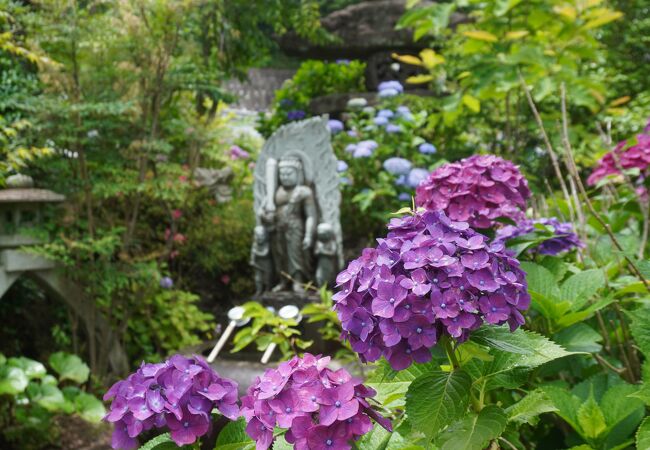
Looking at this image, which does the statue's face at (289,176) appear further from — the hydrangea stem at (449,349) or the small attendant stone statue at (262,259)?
the hydrangea stem at (449,349)

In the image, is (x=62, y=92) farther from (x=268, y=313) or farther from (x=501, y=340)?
(x=501, y=340)

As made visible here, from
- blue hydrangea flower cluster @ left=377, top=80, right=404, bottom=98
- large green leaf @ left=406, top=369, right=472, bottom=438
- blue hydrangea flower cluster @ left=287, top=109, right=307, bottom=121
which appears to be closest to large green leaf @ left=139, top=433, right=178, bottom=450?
large green leaf @ left=406, top=369, right=472, bottom=438

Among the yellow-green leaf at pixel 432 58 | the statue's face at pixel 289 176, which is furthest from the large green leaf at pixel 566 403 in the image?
the statue's face at pixel 289 176

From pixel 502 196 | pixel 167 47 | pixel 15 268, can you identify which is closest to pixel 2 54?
pixel 167 47

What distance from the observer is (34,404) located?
12.1ft

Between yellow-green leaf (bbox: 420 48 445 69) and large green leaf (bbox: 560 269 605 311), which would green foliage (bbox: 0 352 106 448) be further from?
large green leaf (bbox: 560 269 605 311)

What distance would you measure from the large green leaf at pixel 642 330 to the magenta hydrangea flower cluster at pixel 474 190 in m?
0.52

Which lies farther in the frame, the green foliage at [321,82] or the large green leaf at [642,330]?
the green foliage at [321,82]

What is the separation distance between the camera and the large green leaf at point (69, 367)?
3879 mm

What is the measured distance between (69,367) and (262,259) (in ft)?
4.65

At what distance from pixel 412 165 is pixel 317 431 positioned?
5196 millimetres

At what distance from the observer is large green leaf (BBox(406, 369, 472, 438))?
85cm

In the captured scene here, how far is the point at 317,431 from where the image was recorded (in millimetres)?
842

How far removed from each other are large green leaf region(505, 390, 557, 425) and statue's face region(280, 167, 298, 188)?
3.30m
